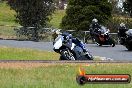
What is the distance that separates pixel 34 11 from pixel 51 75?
25754mm

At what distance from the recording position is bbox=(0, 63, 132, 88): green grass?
9957 millimetres

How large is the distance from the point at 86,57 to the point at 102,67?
3.33 m

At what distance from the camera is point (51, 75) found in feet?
40.2

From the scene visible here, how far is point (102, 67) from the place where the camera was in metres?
14.0

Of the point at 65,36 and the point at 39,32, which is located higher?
the point at 65,36

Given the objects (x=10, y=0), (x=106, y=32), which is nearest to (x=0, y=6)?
(x=10, y=0)

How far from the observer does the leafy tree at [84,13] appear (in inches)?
1636

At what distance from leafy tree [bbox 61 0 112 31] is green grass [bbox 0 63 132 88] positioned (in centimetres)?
2683

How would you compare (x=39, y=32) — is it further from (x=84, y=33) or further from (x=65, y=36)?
(x=65, y=36)

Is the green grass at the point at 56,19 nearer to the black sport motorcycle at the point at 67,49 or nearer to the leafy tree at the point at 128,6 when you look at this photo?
the leafy tree at the point at 128,6

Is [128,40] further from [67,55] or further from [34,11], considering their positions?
[34,11]

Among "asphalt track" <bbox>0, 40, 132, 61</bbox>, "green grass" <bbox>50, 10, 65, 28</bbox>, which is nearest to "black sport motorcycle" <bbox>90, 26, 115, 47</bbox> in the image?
"asphalt track" <bbox>0, 40, 132, 61</bbox>

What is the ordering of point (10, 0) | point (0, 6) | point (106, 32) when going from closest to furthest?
point (106, 32) < point (10, 0) < point (0, 6)

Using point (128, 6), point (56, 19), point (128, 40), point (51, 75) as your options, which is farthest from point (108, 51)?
point (56, 19)
